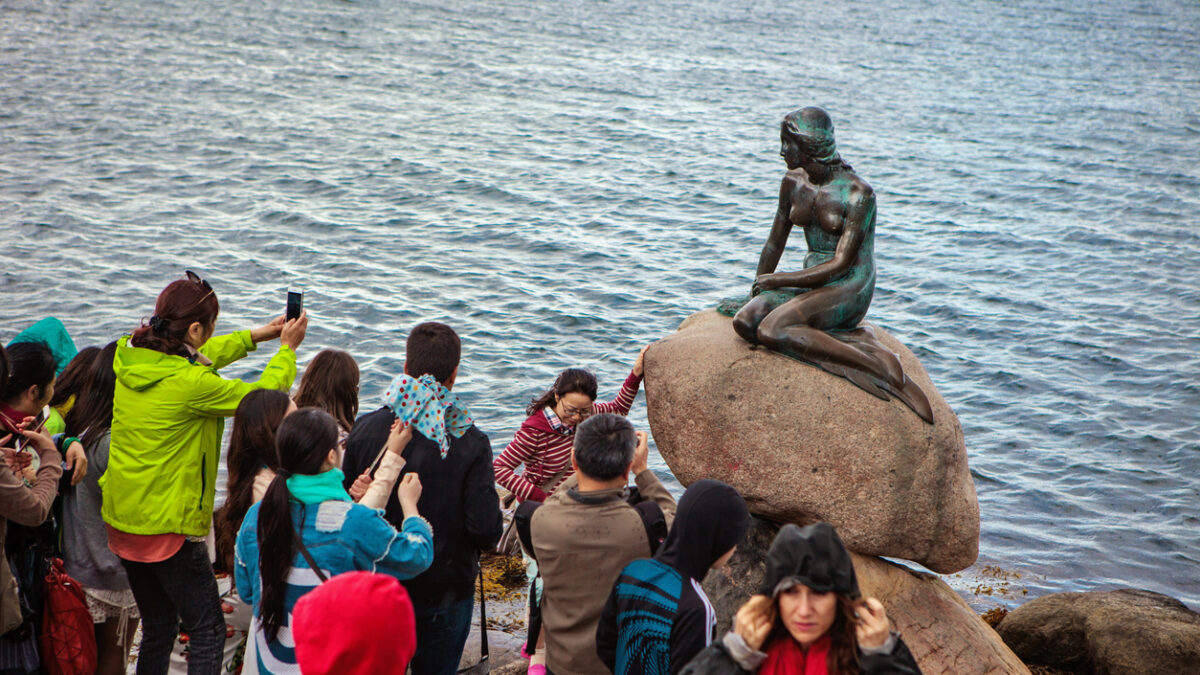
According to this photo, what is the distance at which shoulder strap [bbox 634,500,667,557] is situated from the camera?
15.1 feet

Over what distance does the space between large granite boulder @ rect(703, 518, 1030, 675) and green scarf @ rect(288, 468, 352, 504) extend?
131 inches

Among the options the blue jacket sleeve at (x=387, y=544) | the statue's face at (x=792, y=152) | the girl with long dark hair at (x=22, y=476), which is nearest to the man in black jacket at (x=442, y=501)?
the blue jacket sleeve at (x=387, y=544)

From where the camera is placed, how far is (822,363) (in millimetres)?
6809

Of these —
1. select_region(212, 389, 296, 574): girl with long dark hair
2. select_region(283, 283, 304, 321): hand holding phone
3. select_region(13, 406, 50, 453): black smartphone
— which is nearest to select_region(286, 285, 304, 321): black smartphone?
select_region(283, 283, 304, 321): hand holding phone

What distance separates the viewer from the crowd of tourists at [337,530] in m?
3.77

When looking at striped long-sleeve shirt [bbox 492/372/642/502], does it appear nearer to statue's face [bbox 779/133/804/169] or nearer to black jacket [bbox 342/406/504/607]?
black jacket [bbox 342/406/504/607]

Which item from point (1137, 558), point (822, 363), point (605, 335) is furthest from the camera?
point (605, 335)

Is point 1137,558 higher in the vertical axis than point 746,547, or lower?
lower

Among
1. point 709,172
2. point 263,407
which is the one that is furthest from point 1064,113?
point 263,407

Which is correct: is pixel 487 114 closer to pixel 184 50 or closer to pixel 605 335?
pixel 184 50

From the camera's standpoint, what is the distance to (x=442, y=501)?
203 inches

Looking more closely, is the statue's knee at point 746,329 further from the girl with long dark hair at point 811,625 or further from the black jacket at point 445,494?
the girl with long dark hair at point 811,625

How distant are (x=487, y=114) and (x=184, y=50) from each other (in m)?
11.0

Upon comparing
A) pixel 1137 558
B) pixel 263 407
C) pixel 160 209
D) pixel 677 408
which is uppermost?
pixel 263 407
